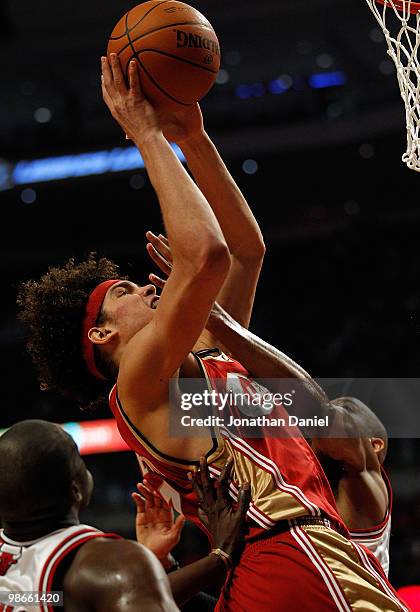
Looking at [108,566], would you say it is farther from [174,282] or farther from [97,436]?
[97,436]

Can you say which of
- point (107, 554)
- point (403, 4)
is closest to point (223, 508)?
point (107, 554)

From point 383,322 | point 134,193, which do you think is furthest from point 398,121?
point 134,193

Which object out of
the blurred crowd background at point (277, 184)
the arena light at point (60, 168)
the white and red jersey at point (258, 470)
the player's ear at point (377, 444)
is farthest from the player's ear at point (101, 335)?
the arena light at point (60, 168)

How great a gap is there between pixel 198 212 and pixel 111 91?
0.51 m

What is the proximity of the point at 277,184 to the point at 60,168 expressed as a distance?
121 inches

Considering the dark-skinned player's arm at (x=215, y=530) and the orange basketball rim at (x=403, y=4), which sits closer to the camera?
the dark-skinned player's arm at (x=215, y=530)

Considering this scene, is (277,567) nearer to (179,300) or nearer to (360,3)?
(179,300)

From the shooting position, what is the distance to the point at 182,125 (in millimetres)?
2893

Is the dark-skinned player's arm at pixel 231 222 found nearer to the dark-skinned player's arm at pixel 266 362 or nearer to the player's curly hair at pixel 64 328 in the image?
the dark-skinned player's arm at pixel 266 362

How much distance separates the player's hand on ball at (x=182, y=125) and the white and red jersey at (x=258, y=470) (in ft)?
2.63

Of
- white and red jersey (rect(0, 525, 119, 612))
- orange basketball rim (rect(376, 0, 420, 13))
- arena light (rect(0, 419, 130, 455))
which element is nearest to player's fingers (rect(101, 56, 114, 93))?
white and red jersey (rect(0, 525, 119, 612))

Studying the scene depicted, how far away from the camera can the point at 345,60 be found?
1224cm

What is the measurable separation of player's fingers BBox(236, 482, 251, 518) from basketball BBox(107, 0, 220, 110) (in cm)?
115

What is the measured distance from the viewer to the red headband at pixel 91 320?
2738 millimetres
